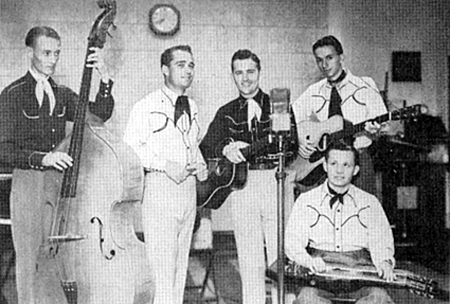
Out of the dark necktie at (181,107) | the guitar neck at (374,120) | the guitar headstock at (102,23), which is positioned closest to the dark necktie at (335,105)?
the guitar neck at (374,120)

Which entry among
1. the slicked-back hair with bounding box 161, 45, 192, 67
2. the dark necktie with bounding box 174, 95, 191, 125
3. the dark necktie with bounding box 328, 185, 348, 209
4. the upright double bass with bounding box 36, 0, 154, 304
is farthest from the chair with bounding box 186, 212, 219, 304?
the slicked-back hair with bounding box 161, 45, 192, 67

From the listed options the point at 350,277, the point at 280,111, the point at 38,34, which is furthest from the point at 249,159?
the point at 38,34

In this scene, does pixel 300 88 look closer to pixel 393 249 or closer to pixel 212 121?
pixel 212 121

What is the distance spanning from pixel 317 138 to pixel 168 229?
0.87 meters

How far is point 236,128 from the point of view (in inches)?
116

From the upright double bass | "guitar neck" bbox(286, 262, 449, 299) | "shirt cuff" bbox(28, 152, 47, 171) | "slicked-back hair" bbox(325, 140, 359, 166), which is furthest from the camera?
"slicked-back hair" bbox(325, 140, 359, 166)

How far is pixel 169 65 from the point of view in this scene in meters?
2.88

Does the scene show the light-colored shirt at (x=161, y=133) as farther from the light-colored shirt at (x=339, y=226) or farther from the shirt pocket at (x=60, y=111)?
the light-colored shirt at (x=339, y=226)

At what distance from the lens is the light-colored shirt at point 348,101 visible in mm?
2977

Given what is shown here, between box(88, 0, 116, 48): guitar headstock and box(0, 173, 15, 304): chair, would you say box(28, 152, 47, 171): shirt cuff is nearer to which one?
box(0, 173, 15, 304): chair

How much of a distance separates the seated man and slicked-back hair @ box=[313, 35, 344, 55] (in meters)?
0.47

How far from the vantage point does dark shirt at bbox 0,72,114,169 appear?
109 inches

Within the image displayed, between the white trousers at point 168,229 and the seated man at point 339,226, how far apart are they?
1.69 ft

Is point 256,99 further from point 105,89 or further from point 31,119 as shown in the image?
point 31,119
